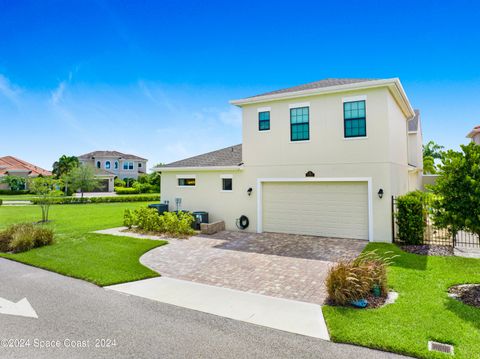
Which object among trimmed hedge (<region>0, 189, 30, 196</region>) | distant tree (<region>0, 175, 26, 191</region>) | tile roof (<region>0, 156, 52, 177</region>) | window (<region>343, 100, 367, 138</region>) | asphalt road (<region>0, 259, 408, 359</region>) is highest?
tile roof (<region>0, 156, 52, 177</region>)

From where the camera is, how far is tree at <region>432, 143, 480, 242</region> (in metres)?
6.24

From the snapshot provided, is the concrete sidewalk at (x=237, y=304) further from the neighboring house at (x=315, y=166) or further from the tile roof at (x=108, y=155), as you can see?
the tile roof at (x=108, y=155)

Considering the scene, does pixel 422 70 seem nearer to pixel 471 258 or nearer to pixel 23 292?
pixel 471 258

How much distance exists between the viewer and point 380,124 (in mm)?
11648

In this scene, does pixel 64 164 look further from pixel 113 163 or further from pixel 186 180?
pixel 186 180

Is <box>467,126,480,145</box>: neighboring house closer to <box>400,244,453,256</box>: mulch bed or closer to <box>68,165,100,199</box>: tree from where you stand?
<box>400,244,453,256</box>: mulch bed

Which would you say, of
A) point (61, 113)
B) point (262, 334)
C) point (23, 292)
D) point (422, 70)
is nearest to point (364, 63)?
point (422, 70)

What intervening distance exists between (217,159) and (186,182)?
2.28 metres

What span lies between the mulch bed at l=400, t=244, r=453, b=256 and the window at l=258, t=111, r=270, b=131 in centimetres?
798

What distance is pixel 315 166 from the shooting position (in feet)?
42.2

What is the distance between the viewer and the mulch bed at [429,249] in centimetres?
961

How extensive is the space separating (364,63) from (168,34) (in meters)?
12.6

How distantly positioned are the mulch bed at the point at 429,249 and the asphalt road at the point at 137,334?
711cm

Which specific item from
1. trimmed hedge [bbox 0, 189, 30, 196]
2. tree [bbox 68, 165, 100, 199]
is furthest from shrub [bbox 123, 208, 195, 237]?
trimmed hedge [bbox 0, 189, 30, 196]
